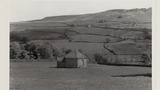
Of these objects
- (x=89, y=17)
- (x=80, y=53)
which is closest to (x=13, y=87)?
(x=80, y=53)

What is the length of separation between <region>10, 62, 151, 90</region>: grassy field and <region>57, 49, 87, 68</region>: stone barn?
21 millimetres

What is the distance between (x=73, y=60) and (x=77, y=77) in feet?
0.29

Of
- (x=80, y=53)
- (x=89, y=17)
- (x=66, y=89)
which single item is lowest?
(x=66, y=89)

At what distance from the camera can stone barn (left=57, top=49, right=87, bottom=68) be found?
7.09 feet

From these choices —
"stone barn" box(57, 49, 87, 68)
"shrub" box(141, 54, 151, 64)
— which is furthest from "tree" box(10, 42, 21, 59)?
"shrub" box(141, 54, 151, 64)

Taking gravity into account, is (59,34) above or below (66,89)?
above

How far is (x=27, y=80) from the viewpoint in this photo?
215cm

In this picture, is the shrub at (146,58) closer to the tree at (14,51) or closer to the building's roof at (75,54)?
the building's roof at (75,54)

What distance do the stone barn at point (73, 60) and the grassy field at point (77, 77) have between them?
0.02 metres

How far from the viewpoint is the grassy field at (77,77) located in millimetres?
2146

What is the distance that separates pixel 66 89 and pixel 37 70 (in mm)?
174

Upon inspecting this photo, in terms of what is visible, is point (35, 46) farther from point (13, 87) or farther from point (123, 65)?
point (123, 65)

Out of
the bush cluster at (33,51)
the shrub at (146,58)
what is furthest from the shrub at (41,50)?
the shrub at (146,58)

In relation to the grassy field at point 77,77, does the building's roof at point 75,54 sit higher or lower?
higher
